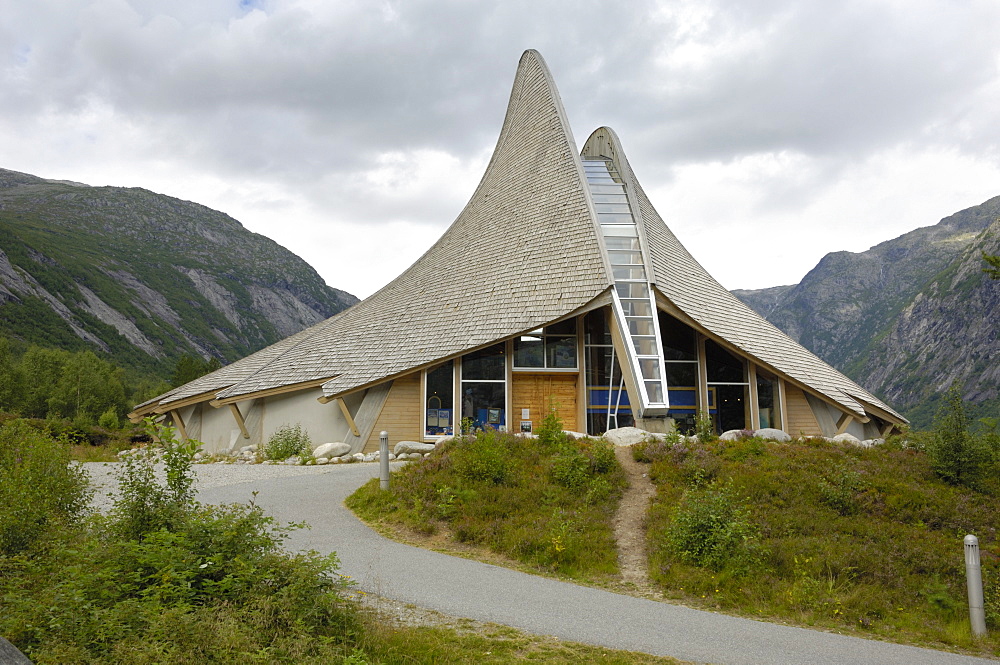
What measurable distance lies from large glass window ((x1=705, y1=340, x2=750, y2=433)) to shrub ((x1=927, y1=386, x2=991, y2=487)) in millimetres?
8085

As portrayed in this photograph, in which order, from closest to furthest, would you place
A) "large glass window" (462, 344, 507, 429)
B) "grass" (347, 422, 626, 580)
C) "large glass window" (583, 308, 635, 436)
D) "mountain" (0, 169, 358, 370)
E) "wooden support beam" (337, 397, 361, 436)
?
"grass" (347, 422, 626, 580) < "wooden support beam" (337, 397, 361, 436) < "large glass window" (462, 344, 507, 429) < "large glass window" (583, 308, 635, 436) < "mountain" (0, 169, 358, 370)

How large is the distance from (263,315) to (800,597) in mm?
159982

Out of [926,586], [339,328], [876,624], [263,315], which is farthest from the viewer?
[263,315]

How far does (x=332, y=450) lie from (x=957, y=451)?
40.0 ft

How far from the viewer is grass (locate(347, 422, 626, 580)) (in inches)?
308

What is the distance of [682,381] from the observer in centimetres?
1789

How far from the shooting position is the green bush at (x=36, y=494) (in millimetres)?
5797

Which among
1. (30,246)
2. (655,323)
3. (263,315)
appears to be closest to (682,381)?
(655,323)

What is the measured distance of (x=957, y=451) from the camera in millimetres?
9117

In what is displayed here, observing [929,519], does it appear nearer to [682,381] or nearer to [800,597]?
[800,597]

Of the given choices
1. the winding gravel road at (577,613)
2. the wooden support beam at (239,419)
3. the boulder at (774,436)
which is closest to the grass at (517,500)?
the winding gravel road at (577,613)

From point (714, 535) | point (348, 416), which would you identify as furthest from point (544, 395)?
point (714, 535)

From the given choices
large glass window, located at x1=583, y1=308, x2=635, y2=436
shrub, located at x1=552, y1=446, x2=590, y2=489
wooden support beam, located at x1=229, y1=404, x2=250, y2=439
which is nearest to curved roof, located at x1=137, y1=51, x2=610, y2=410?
wooden support beam, located at x1=229, y1=404, x2=250, y2=439

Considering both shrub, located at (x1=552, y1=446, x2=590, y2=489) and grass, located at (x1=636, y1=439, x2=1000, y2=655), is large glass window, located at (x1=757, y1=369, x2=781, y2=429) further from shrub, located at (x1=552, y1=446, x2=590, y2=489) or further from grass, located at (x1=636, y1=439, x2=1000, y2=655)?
shrub, located at (x1=552, y1=446, x2=590, y2=489)
